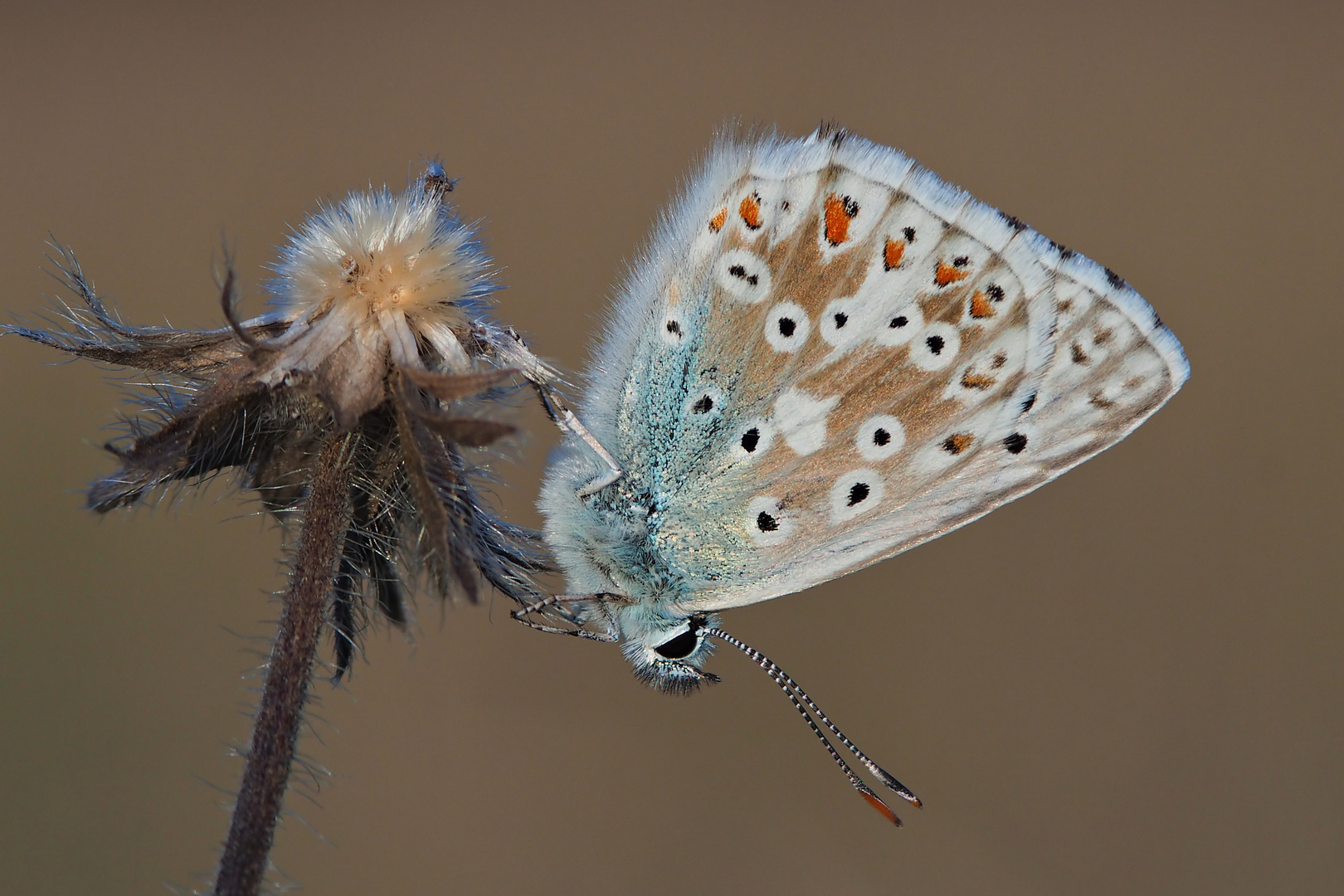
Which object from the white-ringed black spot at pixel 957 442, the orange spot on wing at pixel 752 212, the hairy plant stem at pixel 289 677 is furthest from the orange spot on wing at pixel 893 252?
the hairy plant stem at pixel 289 677

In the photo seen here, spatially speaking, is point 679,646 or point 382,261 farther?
point 679,646

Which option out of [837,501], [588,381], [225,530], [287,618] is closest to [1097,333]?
[837,501]

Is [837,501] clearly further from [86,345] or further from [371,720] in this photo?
[371,720]

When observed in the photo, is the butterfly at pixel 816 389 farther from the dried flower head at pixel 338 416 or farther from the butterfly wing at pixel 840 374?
the dried flower head at pixel 338 416

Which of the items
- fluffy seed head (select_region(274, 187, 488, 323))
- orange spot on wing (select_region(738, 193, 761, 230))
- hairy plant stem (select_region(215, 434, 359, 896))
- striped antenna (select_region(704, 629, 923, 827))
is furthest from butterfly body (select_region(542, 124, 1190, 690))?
hairy plant stem (select_region(215, 434, 359, 896))

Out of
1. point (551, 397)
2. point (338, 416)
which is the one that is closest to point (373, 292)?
point (338, 416)

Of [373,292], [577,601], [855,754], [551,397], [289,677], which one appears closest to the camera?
[289,677]

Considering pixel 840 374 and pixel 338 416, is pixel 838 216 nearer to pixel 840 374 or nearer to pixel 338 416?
pixel 840 374

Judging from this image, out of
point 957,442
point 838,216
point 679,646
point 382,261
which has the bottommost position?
point 679,646
